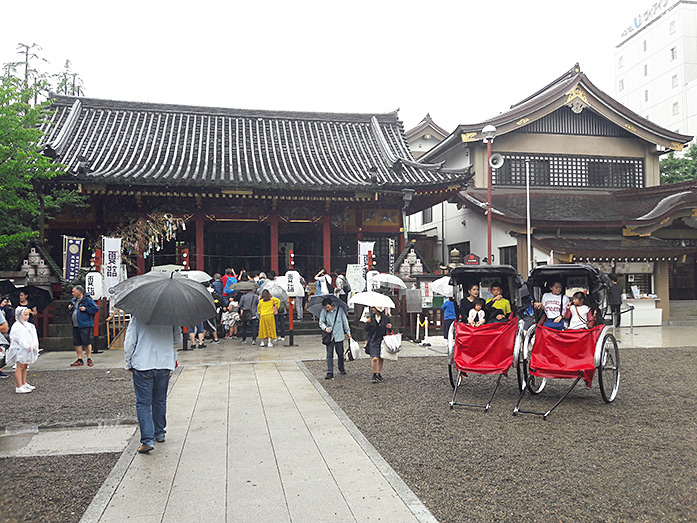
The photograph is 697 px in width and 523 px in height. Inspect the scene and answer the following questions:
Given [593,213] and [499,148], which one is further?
[499,148]

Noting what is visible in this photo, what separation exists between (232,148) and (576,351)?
51.6ft

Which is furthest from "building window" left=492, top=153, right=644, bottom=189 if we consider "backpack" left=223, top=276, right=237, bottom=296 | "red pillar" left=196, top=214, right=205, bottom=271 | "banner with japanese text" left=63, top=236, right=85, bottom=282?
"banner with japanese text" left=63, top=236, right=85, bottom=282

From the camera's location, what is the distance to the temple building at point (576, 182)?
65.4ft

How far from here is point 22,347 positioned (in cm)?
852

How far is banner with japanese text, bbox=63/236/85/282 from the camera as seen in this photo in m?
14.6

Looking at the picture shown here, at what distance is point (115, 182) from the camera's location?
15953 mm

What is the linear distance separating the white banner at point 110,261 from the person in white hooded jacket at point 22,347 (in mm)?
6001

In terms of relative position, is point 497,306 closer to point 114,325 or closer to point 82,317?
point 82,317

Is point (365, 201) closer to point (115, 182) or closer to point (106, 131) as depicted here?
point (115, 182)

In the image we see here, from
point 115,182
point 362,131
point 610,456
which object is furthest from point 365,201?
point 610,456

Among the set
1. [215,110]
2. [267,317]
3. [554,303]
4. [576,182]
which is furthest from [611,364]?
[215,110]

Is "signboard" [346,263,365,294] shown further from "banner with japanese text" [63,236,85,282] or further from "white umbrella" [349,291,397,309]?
"banner with japanese text" [63,236,85,282]

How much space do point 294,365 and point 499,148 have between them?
15815 millimetres

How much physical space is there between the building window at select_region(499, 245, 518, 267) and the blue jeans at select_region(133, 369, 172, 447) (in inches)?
644
